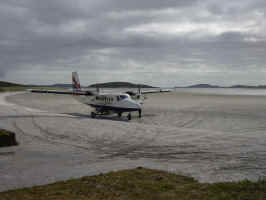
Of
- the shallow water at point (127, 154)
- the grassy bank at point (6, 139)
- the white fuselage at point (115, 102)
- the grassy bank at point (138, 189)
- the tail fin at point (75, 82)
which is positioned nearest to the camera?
the grassy bank at point (138, 189)

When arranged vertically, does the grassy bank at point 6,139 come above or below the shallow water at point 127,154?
above

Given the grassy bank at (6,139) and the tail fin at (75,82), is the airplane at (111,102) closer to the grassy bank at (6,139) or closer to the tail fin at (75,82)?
the tail fin at (75,82)

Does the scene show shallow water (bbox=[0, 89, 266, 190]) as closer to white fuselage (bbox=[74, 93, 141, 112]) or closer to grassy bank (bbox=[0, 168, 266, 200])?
grassy bank (bbox=[0, 168, 266, 200])

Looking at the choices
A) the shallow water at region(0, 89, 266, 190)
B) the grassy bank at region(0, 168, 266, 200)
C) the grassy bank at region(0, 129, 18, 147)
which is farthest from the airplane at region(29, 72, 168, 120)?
the grassy bank at region(0, 168, 266, 200)

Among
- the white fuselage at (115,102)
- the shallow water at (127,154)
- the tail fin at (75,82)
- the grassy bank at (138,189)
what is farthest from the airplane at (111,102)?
the grassy bank at (138,189)

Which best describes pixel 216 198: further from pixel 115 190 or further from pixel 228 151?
pixel 228 151

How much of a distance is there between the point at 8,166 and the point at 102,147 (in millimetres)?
4399

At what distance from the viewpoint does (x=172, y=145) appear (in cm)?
1258

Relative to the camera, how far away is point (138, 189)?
20.7 ft

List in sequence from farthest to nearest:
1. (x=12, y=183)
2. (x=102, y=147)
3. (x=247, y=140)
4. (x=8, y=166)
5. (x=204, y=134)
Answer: (x=204, y=134)
(x=247, y=140)
(x=102, y=147)
(x=8, y=166)
(x=12, y=183)

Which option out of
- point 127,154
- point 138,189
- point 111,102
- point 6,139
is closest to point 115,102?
point 111,102

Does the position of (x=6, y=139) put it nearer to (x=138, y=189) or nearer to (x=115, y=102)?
(x=138, y=189)

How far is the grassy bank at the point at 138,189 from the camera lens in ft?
19.1

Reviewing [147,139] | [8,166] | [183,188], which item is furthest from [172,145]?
[8,166]
